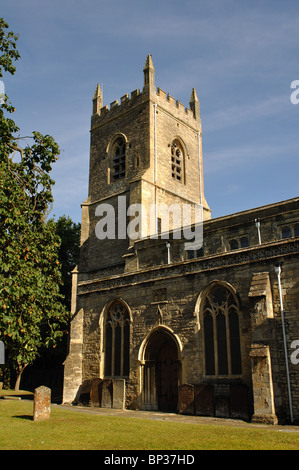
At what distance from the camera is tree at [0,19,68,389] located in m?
11.8

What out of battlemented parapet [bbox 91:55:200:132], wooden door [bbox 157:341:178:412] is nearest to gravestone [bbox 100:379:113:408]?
wooden door [bbox 157:341:178:412]

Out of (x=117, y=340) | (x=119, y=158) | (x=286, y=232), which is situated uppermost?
(x=119, y=158)

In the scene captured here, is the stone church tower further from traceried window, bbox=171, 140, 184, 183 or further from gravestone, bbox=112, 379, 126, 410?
gravestone, bbox=112, 379, 126, 410

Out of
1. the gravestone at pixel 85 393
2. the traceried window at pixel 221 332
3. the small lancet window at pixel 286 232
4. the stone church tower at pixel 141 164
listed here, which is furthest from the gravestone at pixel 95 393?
the small lancet window at pixel 286 232

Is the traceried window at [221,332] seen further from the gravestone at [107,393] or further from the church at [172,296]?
the gravestone at [107,393]

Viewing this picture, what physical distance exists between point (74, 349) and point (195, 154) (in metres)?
19.2

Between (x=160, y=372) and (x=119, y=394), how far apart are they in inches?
76.6

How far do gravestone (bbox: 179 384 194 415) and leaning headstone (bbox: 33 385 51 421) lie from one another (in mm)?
4668

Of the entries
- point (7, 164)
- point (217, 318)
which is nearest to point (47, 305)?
point (7, 164)

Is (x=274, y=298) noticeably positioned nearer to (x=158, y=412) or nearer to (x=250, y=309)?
(x=250, y=309)

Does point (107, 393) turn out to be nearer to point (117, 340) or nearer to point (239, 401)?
point (117, 340)

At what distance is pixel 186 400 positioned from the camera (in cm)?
1553

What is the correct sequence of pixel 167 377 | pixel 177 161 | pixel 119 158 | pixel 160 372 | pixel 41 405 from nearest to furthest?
pixel 41 405 < pixel 167 377 < pixel 160 372 < pixel 119 158 < pixel 177 161

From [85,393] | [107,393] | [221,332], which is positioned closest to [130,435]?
[221,332]
